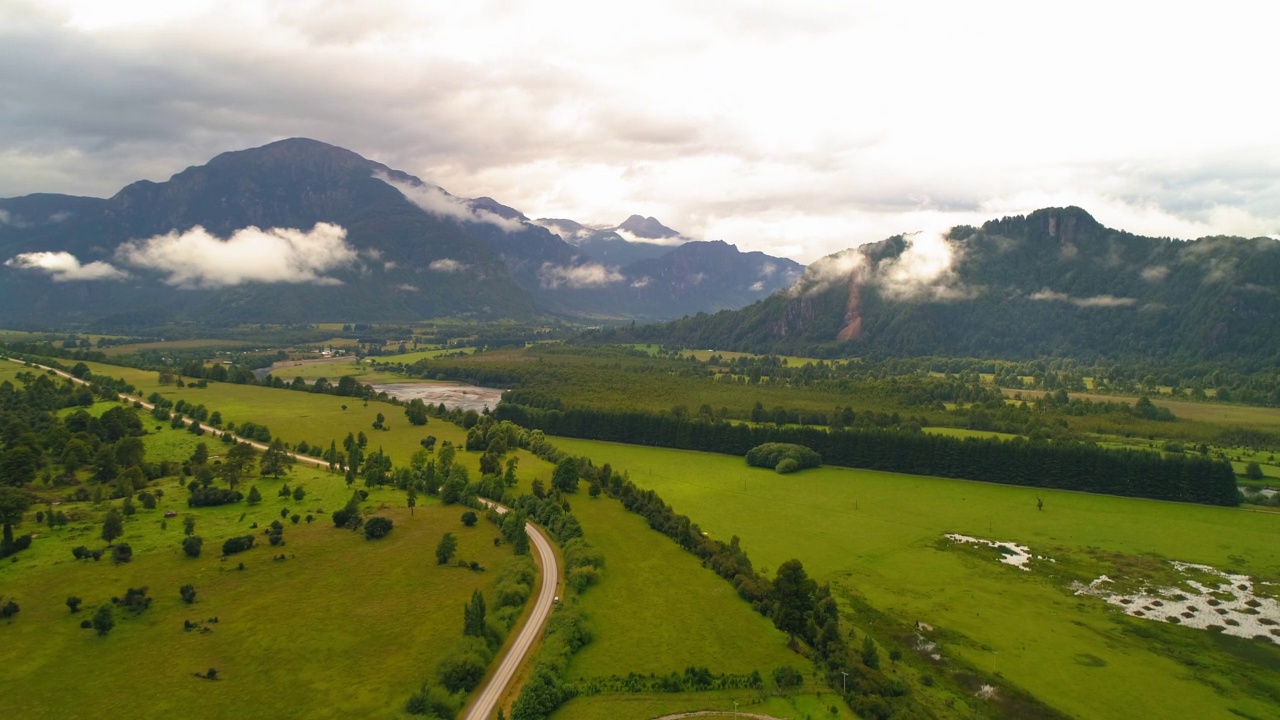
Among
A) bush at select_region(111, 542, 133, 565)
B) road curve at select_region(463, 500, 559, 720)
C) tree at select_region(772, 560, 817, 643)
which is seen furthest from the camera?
bush at select_region(111, 542, 133, 565)

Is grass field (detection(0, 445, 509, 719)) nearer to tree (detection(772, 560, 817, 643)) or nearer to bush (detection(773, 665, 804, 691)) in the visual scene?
bush (detection(773, 665, 804, 691))

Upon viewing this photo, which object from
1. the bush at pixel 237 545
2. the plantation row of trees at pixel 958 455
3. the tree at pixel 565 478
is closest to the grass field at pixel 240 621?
the bush at pixel 237 545

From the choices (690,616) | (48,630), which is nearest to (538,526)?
(690,616)

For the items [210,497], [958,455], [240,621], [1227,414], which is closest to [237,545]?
[240,621]

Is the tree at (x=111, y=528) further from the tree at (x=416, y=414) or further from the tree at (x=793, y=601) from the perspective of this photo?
the tree at (x=416, y=414)

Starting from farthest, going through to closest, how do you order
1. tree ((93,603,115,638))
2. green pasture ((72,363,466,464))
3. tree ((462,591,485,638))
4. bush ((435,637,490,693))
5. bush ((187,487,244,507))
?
1. green pasture ((72,363,466,464))
2. bush ((187,487,244,507))
3. tree ((93,603,115,638))
4. tree ((462,591,485,638))
5. bush ((435,637,490,693))

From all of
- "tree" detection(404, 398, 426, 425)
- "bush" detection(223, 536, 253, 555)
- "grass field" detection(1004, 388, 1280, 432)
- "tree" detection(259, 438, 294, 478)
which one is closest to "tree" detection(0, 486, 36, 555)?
"bush" detection(223, 536, 253, 555)

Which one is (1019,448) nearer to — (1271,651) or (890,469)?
(890,469)
